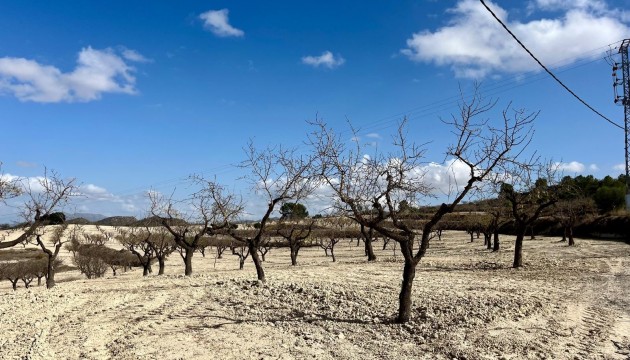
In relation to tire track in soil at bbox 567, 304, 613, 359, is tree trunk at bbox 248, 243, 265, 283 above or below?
above

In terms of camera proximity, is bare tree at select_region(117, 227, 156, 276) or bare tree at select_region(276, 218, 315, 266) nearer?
bare tree at select_region(117, 227, 156, 276)

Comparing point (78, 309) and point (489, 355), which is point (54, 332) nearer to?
point (78, 309)

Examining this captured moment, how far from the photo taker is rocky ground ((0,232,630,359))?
324 inches

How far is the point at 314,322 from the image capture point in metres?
9.82

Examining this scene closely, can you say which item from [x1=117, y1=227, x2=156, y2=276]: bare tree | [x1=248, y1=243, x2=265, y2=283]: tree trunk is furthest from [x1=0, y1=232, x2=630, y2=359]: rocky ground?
[x1=117, y1=227, x2=156, y2=276]: bare tree

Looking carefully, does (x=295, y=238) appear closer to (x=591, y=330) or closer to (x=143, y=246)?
(x=143, y=246)

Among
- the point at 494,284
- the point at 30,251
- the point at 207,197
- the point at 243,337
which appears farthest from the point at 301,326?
the point at 30,251

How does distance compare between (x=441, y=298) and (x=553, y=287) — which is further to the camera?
(x=553, y=287)

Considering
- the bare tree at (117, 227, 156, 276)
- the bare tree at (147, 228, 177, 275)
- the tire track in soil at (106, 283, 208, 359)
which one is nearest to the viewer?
the tire track in soil at (106, 283, 208, 359)

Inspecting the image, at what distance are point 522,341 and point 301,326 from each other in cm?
416

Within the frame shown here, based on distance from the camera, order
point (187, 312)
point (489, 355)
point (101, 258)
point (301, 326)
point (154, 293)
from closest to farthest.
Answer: point (489, 355)
point (301, 326)
point (187, 312)
point (154, 293)
point (101, 258)

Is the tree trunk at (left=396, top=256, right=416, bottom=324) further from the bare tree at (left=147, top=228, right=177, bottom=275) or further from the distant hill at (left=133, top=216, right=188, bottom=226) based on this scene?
the bare tree at (left=147, top=228, right=177, bottom=275)

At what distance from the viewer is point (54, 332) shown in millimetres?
9945

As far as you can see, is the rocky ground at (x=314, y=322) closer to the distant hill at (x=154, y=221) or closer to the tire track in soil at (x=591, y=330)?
the tire track in soil at (x=591, y=330)
